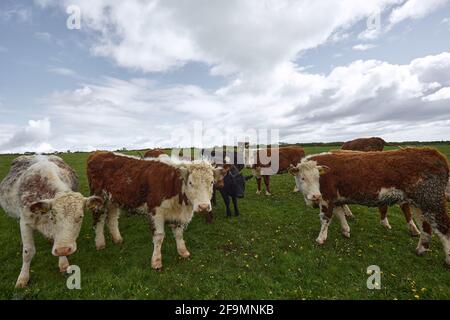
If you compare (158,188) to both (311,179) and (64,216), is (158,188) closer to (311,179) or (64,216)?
(64,216)

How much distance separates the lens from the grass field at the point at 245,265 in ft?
18.9

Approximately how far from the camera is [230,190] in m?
11.6

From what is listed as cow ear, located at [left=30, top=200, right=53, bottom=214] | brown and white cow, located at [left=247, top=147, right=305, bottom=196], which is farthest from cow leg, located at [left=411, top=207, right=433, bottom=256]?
brown and white cow, located at [left=247, top=147, right=305, bottom=196]

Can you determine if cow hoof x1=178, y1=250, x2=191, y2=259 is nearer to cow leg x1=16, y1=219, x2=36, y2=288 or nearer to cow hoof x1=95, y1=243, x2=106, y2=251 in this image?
cow hoof x1=95, y1=243, x2=106, y2=251

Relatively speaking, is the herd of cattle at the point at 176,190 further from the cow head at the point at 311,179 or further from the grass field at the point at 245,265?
the grass field at the point at 245,265

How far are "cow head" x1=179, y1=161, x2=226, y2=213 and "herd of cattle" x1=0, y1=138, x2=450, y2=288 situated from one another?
2 cm

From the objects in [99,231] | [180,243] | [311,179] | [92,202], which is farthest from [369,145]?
[92,202]

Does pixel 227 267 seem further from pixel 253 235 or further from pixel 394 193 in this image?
pixel 394 193

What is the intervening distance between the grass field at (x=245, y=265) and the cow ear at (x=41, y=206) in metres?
1.80

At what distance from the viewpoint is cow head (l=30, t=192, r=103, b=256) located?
17.7 ft

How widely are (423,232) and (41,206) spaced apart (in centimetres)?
975

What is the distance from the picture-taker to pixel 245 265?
7043 millimetres

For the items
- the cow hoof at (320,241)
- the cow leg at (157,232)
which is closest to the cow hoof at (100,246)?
the cow leg at (157,232)
